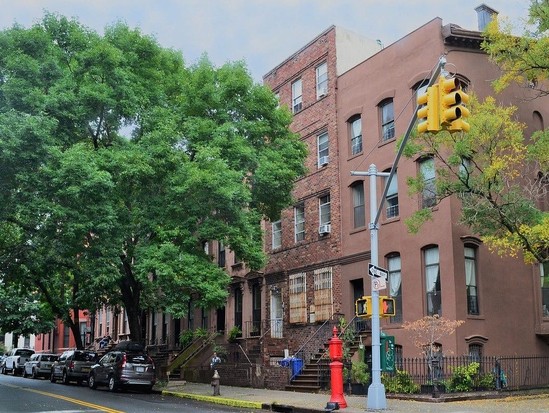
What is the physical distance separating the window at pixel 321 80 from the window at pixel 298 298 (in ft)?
26.9

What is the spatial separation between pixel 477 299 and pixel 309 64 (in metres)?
13.9

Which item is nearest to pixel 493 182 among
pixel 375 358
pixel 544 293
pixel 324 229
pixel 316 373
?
pixel 375 358

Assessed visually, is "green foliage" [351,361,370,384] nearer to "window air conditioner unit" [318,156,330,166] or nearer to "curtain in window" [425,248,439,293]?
"curtain in window" [425,248,439,293]

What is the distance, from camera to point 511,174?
1966cm

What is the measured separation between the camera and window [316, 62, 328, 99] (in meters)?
31.2

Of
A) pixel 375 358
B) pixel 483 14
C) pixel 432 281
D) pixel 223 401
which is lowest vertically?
pixel 223 401

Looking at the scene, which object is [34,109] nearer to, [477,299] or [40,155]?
[40,155]

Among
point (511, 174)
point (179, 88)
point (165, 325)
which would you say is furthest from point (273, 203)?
point (165, 325)

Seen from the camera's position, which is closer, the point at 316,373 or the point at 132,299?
the point at 316,373

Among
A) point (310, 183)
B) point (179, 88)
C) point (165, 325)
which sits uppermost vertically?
point (179, 88)

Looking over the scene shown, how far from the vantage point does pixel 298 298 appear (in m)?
30.8

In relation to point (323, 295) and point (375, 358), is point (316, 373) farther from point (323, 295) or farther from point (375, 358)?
point (375, 358)

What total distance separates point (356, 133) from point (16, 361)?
103ft

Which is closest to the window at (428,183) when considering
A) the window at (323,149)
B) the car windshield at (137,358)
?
the window at (323,149)
